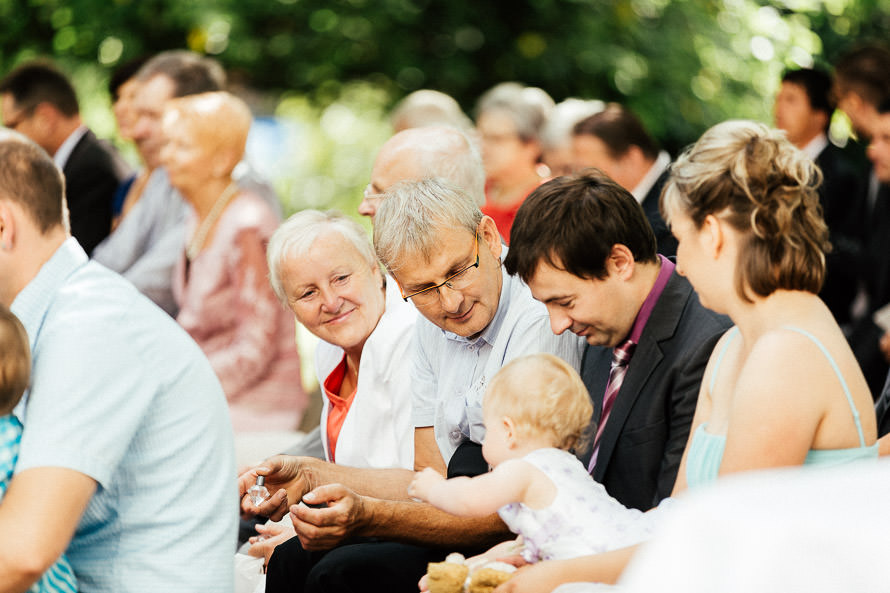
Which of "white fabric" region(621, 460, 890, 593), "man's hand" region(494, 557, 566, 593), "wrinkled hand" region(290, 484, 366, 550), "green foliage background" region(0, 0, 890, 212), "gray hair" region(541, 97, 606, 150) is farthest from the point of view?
"green foliage background" region(0, 0, 890, 212)

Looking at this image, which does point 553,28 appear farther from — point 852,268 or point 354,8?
point 852,268

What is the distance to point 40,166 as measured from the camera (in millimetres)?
2592

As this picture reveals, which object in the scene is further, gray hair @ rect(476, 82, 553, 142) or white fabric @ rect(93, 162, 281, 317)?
gray hair @ rect(476, 82, 553, 142)

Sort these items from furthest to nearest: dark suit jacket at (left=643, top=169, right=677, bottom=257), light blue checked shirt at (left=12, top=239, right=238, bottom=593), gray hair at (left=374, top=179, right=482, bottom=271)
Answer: dark suit jacket at (left=643, top=169, right=677, bottom=257), gray hair at (left=374, top=179, right=482, bottom=271), light blue checked shirt at (left=12, top=239, right=238, bottom=593)

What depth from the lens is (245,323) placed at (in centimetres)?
516

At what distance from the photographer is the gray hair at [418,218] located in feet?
10.3

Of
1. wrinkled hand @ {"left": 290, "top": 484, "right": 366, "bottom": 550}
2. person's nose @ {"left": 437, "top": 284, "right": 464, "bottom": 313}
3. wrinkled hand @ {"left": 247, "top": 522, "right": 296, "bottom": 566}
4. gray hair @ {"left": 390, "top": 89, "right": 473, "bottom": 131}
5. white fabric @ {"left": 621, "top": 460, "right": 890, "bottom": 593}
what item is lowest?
gray hair @ {"left": 390, "top": 89, "right": 473, "bottom": 131}

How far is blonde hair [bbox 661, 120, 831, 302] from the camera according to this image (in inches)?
95.3

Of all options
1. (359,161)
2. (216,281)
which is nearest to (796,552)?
(216,281)

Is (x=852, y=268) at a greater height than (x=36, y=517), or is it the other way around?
(x=36, y=517)

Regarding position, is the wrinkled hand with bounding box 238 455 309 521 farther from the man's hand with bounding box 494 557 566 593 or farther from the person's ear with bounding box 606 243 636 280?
the person's ear with bounding box 606 243 636 280

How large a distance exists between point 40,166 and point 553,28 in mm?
6437

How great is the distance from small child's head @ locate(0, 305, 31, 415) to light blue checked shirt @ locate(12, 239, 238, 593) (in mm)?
41

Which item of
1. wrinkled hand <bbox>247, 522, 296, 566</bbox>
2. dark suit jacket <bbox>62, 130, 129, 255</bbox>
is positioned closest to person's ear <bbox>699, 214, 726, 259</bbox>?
wrinkled hand <bbox>247, 522, 296, 566</bbox>
